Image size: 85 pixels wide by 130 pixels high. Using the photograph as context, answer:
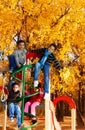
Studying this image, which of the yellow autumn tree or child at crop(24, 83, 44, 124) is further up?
the yellow autumn tree

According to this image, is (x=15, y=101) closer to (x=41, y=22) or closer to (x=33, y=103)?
(x=33, y=103)

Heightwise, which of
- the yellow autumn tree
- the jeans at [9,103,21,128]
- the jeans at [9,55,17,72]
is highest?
the yellow autumn tree

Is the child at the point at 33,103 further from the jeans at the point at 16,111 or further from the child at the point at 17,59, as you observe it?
the child at the point at 17,59

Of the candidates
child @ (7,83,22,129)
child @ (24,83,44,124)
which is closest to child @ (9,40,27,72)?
child @ (7,83,22,129)

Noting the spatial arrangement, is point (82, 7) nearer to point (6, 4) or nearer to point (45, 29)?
point (45, 29)

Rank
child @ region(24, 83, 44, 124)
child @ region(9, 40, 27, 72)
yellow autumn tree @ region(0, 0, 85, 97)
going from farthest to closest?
1. yellow autumn tree @ region(0, 0, 85, 97)
2. child @ region(24, 83, 44, 124)
3. child @ region(9, 40, 27, 72)

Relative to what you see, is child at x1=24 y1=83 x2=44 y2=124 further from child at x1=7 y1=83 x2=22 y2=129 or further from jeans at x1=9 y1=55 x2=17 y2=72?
jeans at x1=9 y1=55 x2=17 y2=72

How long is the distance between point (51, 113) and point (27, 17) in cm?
546

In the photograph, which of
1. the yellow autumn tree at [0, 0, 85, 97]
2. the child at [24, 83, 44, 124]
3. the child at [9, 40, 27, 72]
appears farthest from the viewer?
the yellow autumn tree at [0, 0, 85, 97]

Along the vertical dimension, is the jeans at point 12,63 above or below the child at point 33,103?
above

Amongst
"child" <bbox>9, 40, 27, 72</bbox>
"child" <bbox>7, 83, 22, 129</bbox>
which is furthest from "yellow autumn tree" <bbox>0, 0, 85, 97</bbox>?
"child" <bbox>7, 83, 22, 129</bbox>

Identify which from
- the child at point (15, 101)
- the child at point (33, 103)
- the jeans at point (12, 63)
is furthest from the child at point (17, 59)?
the child at point (33, 103)

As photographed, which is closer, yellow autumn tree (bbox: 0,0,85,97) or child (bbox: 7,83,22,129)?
child (bbox: 7,83,22,129)

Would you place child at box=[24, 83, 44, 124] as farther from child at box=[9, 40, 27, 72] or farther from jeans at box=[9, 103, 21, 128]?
child at box=[9, 40, 27, 72]
